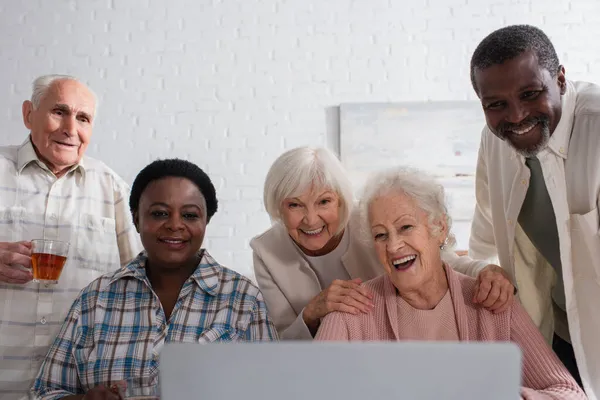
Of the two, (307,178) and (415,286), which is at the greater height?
(307,178)

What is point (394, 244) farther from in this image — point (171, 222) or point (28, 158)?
point (28, 158)

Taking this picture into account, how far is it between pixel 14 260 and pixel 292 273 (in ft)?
2.81

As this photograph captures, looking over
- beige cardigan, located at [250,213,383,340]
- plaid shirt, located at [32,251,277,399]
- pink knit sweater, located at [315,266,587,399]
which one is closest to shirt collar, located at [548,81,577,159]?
pink knit sweater, located at [315,266,587,399]

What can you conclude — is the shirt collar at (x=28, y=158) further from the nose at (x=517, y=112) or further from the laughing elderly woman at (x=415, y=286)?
the nose at (x=517, y=112)

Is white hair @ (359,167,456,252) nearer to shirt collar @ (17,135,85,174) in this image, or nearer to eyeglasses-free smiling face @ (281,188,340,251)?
eyeglasses-free smiling face @ (281,188,340,251)

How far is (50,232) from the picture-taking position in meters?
2.29

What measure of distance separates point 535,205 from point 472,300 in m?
0.44

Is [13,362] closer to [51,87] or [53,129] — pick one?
[53,129]

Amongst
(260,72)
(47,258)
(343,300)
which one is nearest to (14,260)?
(47,258)

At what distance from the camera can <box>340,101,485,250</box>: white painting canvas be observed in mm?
3967

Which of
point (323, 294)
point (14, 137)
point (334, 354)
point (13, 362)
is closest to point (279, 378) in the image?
point (334, 354)

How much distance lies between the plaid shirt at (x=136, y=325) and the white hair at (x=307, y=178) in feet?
1.03

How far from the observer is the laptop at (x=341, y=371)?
0.79 meters

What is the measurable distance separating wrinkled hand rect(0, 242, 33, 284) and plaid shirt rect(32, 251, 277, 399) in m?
0.29
